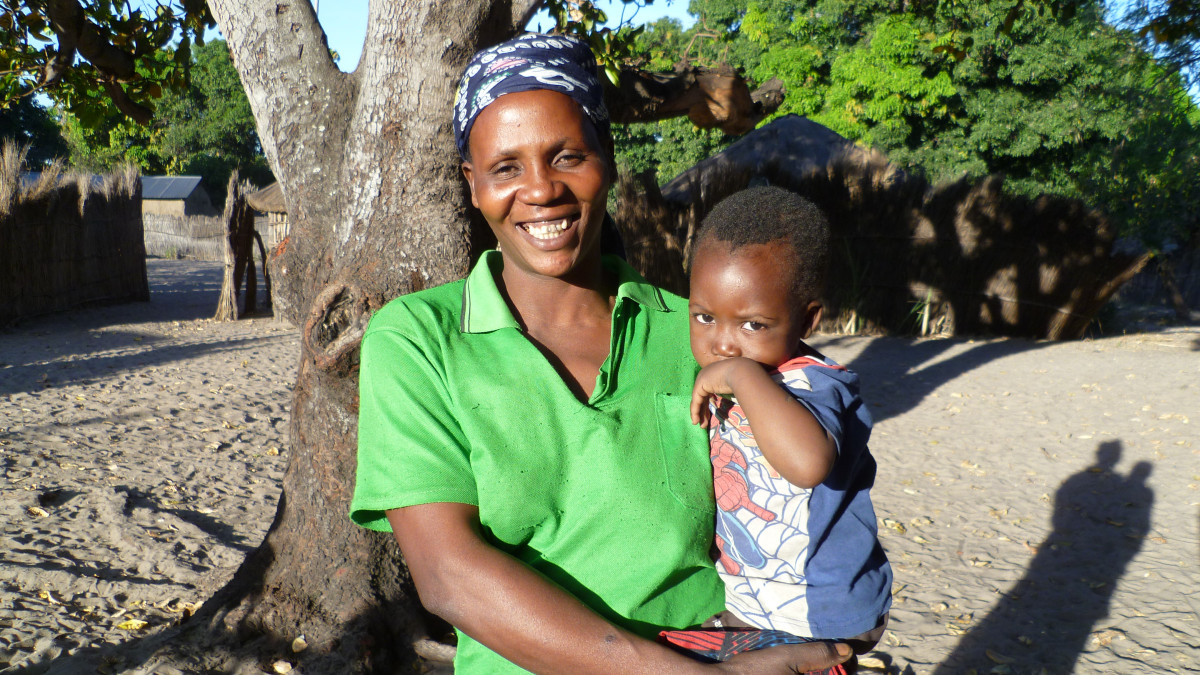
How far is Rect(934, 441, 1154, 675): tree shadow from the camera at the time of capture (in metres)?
3.55

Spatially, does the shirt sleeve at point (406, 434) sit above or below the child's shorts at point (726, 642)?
above

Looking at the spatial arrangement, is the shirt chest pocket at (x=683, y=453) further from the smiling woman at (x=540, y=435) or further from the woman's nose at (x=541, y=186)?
the woman's nose at (x=541, y=186)

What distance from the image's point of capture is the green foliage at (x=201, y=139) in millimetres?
36406

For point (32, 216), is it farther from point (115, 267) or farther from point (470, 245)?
point (470, 245)

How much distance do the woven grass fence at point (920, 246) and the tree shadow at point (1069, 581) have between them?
604 cm

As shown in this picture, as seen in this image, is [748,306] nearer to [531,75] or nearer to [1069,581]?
[531,75]

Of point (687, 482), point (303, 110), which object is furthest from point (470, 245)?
point (687, 482)

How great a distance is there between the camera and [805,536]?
4.98 feet

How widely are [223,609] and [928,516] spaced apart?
4326 millimetres

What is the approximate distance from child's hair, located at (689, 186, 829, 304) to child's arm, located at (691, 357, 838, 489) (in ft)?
0.98

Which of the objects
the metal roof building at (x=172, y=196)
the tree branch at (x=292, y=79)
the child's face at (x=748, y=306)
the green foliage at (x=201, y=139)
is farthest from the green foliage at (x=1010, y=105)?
the green foliage at (x=201, y=139)

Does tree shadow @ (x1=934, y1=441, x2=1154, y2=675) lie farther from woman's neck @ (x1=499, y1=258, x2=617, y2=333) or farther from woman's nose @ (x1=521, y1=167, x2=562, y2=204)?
woman's nose @ (x1=521, y1=167, x2=562, y2=204)

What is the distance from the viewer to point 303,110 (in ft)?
8.87

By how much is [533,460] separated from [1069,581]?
13.6ft
